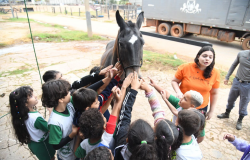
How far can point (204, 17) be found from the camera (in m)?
11.7

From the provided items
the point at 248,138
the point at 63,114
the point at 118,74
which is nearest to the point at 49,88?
the point at 63,114

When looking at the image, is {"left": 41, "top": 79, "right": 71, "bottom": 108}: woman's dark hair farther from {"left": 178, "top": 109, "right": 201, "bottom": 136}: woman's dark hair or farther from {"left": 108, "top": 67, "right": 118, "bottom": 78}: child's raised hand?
{"left": 178, "top": 109, "right": 201, "bottom": 136}: woman's dark hair

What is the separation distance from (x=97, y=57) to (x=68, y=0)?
178ft

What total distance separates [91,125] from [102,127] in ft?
0.43

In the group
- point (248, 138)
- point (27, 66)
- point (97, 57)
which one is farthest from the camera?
point (97, 57)

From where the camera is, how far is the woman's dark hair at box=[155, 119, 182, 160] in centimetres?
119

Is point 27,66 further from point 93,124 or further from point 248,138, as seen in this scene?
point 248,138

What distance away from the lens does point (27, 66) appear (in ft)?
22.1

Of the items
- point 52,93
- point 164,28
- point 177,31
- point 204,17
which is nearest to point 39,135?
point 52,93

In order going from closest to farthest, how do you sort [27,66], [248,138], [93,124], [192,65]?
[93,124] → [192,65] → [248,138] → [27,66]

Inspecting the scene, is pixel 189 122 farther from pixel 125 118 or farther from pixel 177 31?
pixel 177 31

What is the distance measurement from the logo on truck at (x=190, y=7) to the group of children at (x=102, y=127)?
12.6 meters

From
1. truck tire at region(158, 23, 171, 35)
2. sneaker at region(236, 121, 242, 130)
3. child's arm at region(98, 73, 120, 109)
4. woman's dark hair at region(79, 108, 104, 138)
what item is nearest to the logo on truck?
truck tire at region(158, 23, 171, 35)

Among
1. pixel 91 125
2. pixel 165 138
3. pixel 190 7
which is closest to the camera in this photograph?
pixel 165 138
